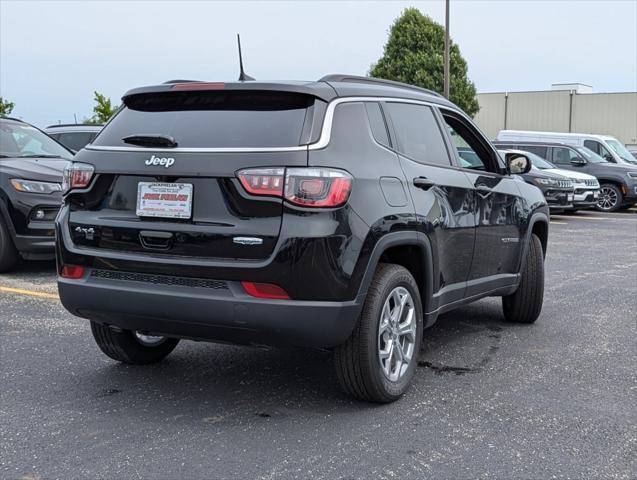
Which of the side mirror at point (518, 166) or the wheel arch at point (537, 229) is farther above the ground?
the side mirror at point (518, 166)

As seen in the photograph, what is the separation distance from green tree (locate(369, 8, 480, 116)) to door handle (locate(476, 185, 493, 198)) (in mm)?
35297

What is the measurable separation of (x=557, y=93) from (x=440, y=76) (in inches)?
475

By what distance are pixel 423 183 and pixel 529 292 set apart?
2.13 metres

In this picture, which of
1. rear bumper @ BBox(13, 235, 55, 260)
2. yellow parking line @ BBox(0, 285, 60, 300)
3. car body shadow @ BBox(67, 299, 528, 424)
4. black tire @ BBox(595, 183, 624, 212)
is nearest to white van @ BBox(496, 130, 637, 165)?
black tire @ BBox(595, 183, 624, 212)

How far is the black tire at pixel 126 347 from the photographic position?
15.8 feet

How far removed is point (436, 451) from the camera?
12.0 feet

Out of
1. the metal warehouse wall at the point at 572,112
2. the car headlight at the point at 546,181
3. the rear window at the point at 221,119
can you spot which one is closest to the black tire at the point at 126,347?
the rear window at the point at 221,119

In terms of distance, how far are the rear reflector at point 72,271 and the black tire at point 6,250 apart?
4.45 metres

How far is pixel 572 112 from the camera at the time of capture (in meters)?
48.6

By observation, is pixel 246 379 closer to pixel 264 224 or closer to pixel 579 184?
pixel 264 224

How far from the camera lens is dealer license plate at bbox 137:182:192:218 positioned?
393cm

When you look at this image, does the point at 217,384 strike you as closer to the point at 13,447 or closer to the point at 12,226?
the point at 13,447

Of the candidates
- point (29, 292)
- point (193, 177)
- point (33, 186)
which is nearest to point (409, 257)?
point (193, 177)

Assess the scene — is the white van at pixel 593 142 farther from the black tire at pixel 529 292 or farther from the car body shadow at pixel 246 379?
the car body shadow at pixel 246 379
